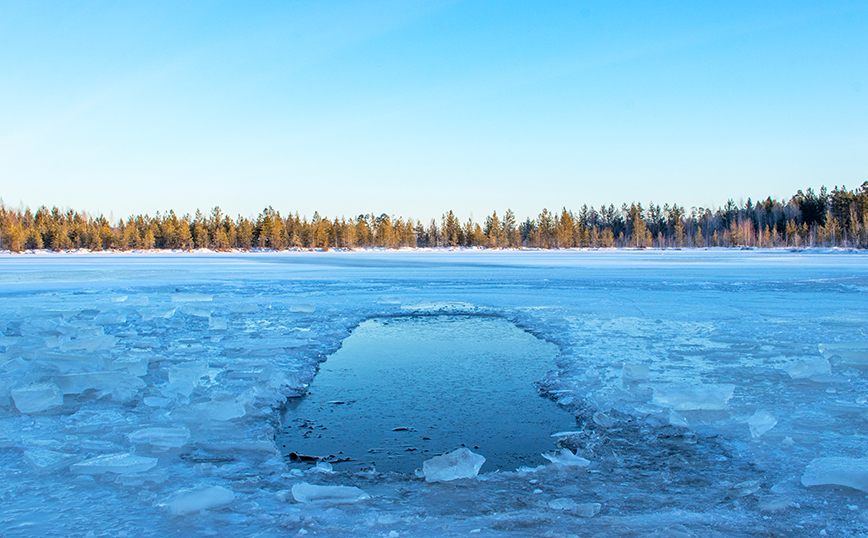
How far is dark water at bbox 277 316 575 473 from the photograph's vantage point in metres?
3.19

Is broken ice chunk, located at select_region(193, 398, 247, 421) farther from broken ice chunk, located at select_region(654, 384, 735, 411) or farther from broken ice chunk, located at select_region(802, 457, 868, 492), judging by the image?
broken ice chunk, located at select_region(802, 457, 868, 492)

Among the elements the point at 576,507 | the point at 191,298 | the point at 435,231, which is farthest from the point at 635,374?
the point at 435,231

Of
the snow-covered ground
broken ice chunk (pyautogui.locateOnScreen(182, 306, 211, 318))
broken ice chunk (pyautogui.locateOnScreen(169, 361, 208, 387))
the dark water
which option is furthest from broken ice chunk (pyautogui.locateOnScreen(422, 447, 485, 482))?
broken ice chunk (pyautogui.locateOnScreen(182, 306, 211, 318))

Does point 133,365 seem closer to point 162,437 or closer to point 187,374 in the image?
point 187,374

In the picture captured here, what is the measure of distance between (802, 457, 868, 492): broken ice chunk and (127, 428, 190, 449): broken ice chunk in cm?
332

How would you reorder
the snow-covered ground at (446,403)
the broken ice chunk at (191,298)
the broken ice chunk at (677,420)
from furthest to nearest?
the broken ice chunk at (191,298) < the broken ice chunk at (677,420) < the snow-covered ground at (446,403)

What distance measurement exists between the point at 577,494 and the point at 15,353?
5.67 meters

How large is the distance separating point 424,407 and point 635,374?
70.7 inches

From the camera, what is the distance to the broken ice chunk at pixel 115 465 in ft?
8.89

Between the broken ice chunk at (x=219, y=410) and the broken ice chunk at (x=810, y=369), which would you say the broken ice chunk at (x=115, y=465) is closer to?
the broken ice chunk at (x=219, y=410)

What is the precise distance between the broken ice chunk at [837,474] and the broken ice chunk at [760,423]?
500 mm

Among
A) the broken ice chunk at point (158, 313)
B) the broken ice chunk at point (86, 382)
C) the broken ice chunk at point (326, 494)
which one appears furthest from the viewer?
the broken ice chunk at point (158, 313)

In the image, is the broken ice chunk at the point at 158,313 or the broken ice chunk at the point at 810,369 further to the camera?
the broken ice chunk at the point at 158,313

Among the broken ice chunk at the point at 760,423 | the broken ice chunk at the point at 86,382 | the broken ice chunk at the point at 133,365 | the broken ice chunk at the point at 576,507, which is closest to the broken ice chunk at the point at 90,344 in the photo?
the broken ice chunk at the point at 133,365
